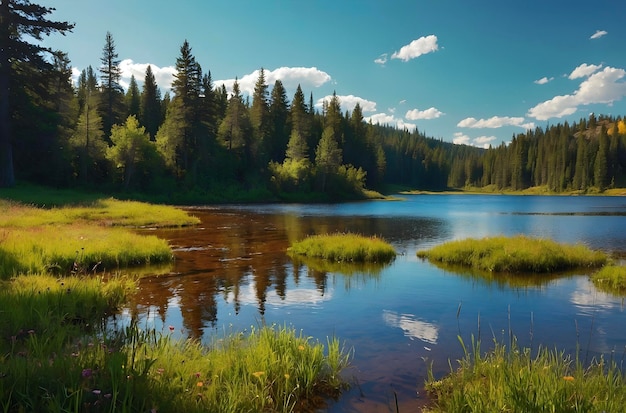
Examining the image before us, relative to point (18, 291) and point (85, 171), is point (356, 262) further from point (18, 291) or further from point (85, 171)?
point (85, 171)

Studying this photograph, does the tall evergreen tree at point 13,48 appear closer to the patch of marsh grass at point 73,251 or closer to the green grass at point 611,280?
the patch of marsh grass at point 73,251

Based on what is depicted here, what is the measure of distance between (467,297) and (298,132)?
8849cm

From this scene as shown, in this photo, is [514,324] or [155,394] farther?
[514,324]

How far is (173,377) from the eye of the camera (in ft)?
19.6

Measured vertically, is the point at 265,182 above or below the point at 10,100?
below

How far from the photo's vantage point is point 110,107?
7769 centimetres

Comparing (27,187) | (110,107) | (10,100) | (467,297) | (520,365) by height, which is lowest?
(467,297)

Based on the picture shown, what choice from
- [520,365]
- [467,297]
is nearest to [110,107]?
[467,297]

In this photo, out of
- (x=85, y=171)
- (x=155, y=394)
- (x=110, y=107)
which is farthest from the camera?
(x=110, y=107)

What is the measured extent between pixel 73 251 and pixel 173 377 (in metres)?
13.3

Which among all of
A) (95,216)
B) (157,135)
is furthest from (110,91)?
(95,216)

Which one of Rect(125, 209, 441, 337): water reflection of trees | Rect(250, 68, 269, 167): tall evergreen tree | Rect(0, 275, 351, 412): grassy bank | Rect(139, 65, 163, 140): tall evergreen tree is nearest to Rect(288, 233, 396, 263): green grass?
Rect(125, 209, 441, 337): water reflection of trees

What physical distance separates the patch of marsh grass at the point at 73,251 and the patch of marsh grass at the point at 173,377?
7.83 meters

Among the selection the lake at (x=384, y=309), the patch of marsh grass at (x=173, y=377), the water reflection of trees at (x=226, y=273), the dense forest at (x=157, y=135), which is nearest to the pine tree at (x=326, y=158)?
the dense forest at (x=157, y=135)
